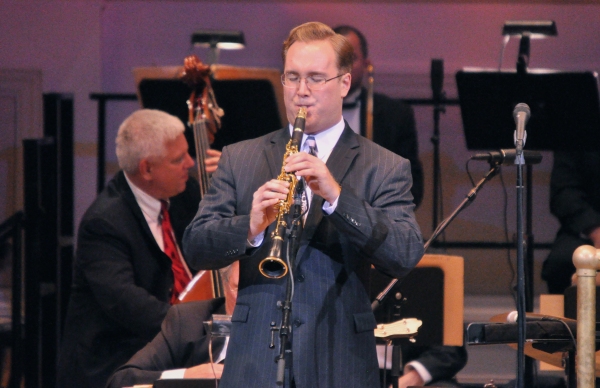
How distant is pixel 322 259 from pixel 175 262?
1823mm

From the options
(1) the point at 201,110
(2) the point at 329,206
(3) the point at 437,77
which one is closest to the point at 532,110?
(3) the point at 437,77

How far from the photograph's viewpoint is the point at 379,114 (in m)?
4.34

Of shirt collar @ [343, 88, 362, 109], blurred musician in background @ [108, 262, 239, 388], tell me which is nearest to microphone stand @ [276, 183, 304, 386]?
blurred musician in background @ [108, 262, 239, 388]

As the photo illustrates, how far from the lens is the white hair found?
387 cm

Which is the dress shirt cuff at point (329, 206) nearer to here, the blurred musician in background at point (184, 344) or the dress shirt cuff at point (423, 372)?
the blurred musician in background at point (184, 344)

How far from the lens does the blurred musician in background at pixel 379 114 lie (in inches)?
166

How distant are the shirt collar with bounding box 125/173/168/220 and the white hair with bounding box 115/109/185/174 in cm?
8

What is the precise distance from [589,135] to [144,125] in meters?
1.96

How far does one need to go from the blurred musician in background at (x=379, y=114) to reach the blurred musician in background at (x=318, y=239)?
80.1 inches

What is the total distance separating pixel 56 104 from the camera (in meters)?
4.52

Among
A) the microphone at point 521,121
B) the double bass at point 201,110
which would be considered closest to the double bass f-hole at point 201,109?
the double bass at point 201,110

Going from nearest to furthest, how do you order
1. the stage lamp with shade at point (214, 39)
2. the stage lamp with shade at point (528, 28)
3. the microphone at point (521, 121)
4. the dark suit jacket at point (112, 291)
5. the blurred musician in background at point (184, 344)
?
the microphone at point (521, 121) < the blurred musician in background at point (184, 344) < the dark suit jacket at point (112, 291) < the stage lamp with shade at point (528, 28) < the stage lamp with shade at point (214, 39)

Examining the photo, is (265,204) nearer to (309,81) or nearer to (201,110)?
(309,81)

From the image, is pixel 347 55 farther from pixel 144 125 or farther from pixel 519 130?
pixel 144 125
